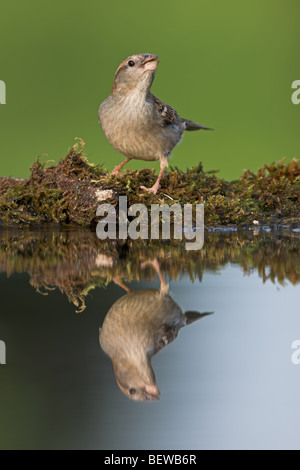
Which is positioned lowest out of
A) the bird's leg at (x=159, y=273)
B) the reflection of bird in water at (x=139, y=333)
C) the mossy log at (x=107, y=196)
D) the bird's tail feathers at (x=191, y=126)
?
→ the reflection of bird in water at (x=139, y=333)

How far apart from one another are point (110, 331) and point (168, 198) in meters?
3.14

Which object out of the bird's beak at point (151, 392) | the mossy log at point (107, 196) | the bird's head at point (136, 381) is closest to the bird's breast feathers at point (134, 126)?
the mossy log at point (107, 196)

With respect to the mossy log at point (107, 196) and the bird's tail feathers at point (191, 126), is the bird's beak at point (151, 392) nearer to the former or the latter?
the mossy log at point (107, 196)

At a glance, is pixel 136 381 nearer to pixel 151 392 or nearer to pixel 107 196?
pixel 151 392

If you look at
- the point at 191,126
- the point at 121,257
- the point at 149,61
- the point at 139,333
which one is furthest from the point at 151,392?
the point at 191,126

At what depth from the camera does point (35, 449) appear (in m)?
1.76

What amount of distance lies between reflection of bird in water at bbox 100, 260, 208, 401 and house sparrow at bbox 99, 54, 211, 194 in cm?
302

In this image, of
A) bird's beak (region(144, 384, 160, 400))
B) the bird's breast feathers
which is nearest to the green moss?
bird's beak (region(144, 384, 160, 400))

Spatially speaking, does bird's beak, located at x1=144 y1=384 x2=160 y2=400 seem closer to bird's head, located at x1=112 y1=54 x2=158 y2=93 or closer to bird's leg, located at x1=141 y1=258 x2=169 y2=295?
bird's leg, located at x1=141 y1=258 x2=169 y2=295

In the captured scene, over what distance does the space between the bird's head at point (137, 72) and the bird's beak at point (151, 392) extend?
14.0ft

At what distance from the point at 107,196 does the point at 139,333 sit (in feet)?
9.69

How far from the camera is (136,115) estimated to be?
610cm

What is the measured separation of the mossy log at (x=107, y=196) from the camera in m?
5.59

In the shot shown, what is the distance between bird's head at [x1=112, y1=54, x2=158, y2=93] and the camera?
5996 millimetres
